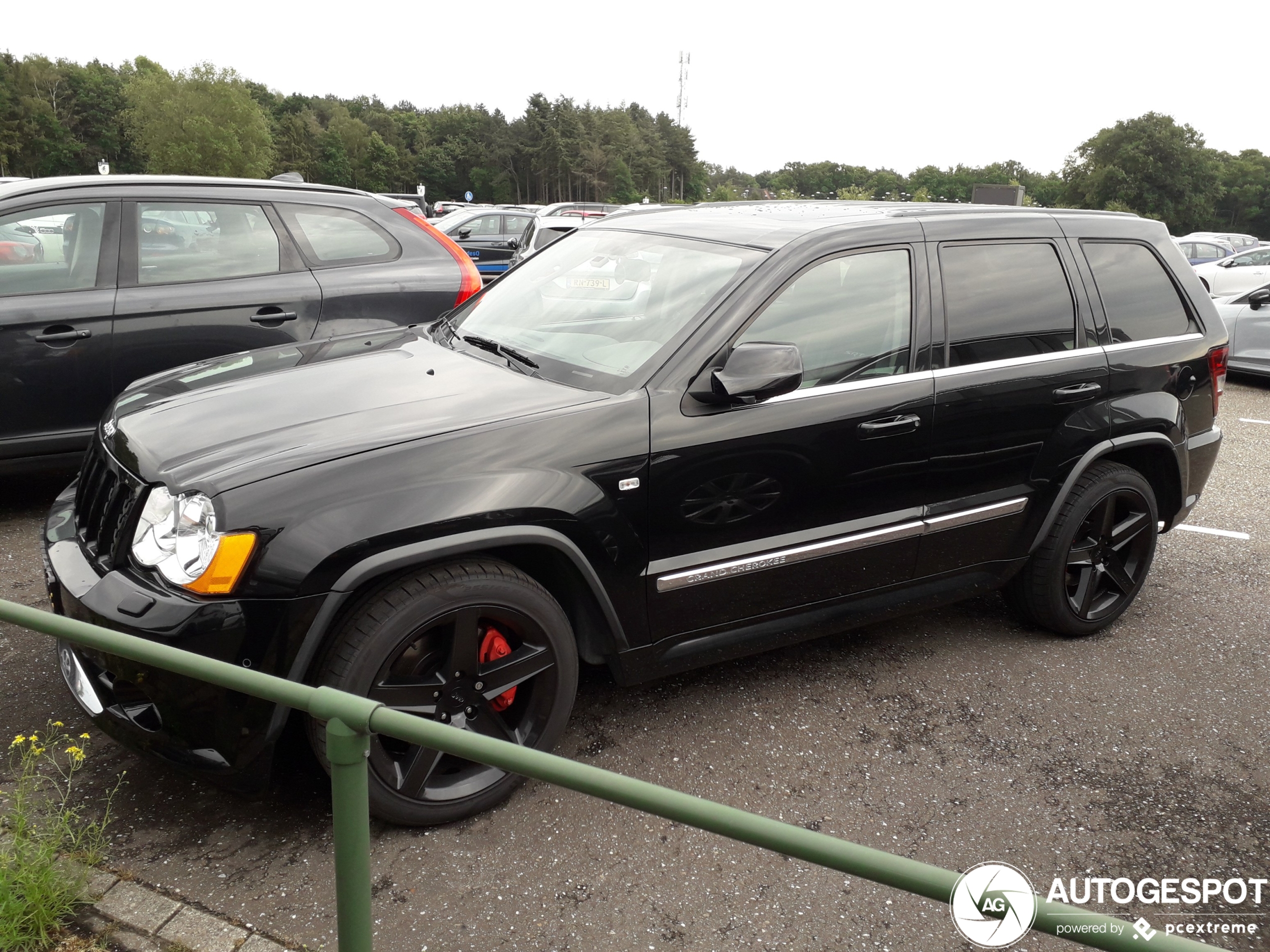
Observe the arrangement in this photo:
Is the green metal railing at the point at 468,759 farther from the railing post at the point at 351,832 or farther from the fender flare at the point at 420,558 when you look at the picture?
the fender flare at the point at 420,558

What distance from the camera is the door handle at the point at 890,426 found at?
3371 millimetres

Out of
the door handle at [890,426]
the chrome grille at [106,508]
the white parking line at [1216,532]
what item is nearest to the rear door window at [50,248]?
the chrome grille at [106,508]

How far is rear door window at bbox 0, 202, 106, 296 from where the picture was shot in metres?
4.79

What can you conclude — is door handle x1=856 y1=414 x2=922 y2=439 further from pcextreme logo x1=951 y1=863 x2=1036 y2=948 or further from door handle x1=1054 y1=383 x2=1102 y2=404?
pcextreme logo x1=951 y1=863 x2=1036 y2=948

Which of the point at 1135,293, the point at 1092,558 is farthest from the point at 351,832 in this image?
the point at 1135,293

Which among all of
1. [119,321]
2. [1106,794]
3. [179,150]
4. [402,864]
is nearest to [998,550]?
[1106,794]

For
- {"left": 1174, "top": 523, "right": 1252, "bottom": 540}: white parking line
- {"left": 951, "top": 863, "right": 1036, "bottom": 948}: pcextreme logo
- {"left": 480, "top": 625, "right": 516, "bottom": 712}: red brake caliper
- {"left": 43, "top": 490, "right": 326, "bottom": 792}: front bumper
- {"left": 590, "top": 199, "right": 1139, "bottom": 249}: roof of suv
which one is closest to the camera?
{"left": 951, "top": 863, "right": 1036, "bottom": 948}: pcextreme logo

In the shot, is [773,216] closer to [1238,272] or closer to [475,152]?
[1238,272]

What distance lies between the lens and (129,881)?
245cm

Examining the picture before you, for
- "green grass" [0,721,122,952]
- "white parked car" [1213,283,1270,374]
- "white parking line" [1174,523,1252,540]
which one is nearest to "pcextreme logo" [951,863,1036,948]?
"green grass" [0,721,122,952]

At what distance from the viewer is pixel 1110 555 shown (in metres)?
4.23

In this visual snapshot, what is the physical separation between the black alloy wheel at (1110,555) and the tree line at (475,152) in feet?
252

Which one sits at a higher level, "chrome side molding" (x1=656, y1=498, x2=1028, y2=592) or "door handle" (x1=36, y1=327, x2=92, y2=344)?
"door handle" (x1=36, y1=327, x2=92, y2=344)

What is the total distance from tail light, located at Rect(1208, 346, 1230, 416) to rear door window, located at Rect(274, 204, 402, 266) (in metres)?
4.29
